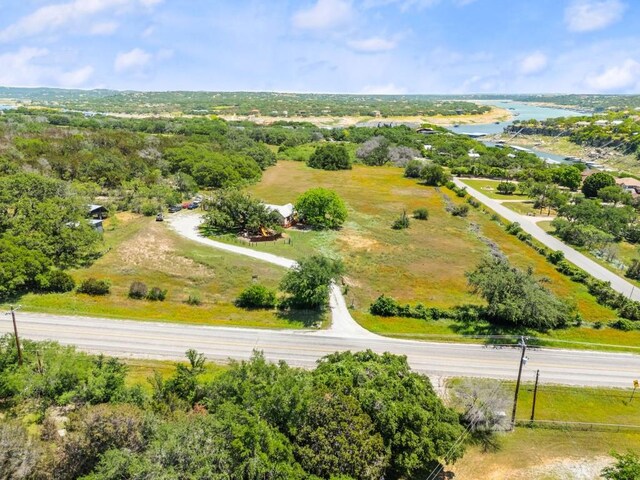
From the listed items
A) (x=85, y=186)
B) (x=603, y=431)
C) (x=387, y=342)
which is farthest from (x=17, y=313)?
(x=603, y=431)

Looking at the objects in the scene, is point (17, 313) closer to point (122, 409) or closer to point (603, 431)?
point (122, 409)

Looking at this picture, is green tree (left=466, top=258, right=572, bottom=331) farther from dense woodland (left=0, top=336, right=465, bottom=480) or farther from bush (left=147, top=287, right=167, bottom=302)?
bush (left=147, top=287, right=167, bottom=302)

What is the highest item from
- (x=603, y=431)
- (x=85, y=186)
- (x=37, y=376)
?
(x=85, y=186)

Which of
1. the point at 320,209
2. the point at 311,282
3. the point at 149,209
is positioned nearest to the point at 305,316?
the point at 311,282

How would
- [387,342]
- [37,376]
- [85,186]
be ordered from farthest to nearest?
1. [85,186]
2. [387,342]
3. [37,376]

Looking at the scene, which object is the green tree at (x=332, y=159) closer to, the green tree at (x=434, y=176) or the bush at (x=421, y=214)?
the green tree at (x=434, y=176)

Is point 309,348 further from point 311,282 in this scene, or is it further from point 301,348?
point 311,282

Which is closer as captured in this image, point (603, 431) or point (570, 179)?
point (603, 431)

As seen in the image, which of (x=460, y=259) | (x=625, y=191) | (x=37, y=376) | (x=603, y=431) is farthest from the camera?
(x=625, y=191)
